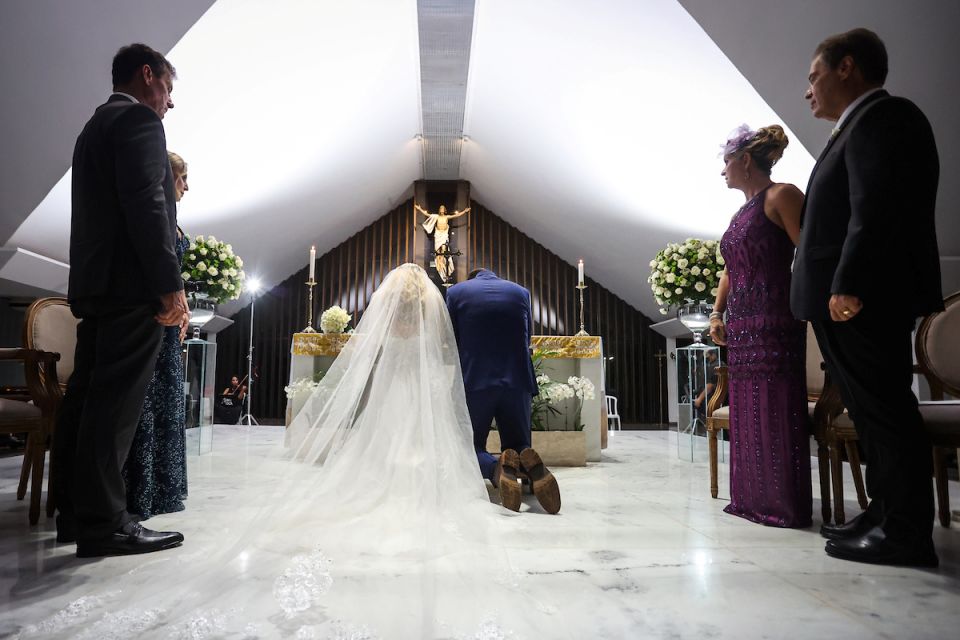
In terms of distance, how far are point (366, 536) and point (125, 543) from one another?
0.76 m

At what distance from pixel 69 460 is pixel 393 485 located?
3.74 feet

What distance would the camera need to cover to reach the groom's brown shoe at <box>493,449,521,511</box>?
279 centimetres

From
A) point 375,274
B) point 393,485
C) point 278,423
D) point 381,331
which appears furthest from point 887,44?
point 278,423

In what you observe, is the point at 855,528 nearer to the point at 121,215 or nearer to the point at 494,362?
the point at 494,362

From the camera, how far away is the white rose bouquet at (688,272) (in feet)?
14.5

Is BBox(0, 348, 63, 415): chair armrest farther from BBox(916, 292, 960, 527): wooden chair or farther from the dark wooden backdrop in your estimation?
the dark wooden backdrop

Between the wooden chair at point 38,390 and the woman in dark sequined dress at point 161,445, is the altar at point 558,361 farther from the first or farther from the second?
the woman in dark sequined dress at point 161,445

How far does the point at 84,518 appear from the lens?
194 centimetres

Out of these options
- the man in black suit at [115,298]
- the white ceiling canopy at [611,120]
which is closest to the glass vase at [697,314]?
the white ceiling canopy at [611,120]

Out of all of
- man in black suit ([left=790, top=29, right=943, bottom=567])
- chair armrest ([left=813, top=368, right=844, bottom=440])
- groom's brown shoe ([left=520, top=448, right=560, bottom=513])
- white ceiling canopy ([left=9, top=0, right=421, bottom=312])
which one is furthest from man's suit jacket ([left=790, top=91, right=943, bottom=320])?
white ceiling canopy ([left=9, top=0, right=421, bottom=312])

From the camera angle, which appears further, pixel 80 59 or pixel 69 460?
pixel 80 59

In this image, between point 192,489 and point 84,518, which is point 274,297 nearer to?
point 192,489

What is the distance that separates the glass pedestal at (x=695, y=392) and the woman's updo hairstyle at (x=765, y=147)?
1968mm

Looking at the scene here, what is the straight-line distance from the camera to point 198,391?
4602 millimetres
